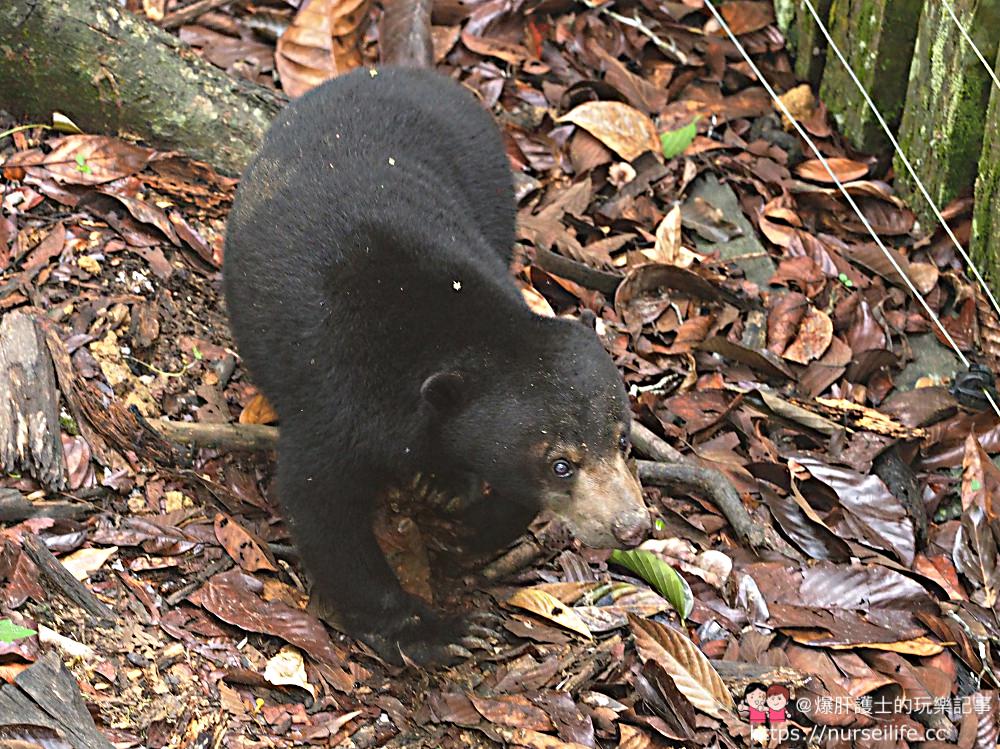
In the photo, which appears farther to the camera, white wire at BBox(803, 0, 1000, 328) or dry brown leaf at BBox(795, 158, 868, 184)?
dry brown leaf at BBox(795, 158, 868, 184)

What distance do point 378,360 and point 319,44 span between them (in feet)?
10.1

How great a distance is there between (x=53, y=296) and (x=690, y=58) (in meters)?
4.22

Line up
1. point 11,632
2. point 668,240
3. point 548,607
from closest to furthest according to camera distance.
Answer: point 11,632, point 548,607, point 668,240

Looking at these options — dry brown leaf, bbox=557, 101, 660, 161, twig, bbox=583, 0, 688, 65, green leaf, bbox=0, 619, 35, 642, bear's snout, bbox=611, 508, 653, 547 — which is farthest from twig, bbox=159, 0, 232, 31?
bear's snout, bbox=611, 508, 653, 547

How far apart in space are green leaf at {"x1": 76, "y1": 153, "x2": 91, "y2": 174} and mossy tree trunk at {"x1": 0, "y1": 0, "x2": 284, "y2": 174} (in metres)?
0.35

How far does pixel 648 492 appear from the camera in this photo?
512 centimetres

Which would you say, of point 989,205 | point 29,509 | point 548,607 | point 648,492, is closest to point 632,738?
point 548,607

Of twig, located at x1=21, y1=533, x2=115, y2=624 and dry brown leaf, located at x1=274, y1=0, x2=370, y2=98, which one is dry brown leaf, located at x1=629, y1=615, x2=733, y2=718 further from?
dry brown leaf, located at x1=274, y1=0, x2=370, y2=98

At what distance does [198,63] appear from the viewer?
19.3ft

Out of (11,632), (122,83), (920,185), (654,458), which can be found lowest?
(654,458)

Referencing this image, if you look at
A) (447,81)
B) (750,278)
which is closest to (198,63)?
(447,81)

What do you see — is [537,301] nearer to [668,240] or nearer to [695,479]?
[668,240]

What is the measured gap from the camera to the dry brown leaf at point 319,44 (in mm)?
6441

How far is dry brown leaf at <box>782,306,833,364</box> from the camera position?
19.0 feet
